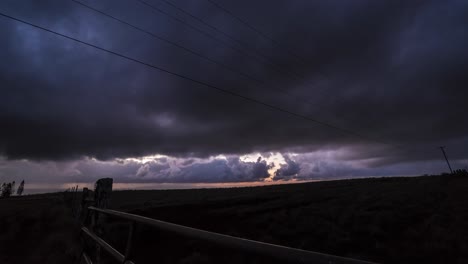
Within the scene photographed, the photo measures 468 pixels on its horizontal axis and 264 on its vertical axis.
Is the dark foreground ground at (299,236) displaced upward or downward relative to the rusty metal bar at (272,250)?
downward

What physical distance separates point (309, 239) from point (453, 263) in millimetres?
5675

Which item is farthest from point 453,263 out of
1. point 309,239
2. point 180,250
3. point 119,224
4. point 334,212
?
point 119,224

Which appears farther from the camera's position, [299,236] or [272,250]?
[299,236]

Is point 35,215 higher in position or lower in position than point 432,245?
higher

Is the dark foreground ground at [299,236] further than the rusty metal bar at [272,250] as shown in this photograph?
Yes

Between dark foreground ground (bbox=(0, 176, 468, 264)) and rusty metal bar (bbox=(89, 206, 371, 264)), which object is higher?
rusty metal bar (bbox=(89, 206, 371, 264))

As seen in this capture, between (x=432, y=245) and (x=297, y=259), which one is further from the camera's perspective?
(x=432, y=245)

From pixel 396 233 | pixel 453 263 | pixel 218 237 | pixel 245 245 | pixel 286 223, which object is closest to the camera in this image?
pixel 245 245

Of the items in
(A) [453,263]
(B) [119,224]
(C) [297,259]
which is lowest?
(A) [453,263]

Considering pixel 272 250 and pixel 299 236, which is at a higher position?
pixel 272 250

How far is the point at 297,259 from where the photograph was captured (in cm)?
98

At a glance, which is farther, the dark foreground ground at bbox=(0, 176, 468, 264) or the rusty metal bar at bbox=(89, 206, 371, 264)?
the dark foreground ground at bbox=(0, 176, 468, 264)

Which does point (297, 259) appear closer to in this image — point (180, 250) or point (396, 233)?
point (180, 250)

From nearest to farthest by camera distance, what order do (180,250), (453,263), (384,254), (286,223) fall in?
(453,263), (384,254), (180,250), (286,223)
